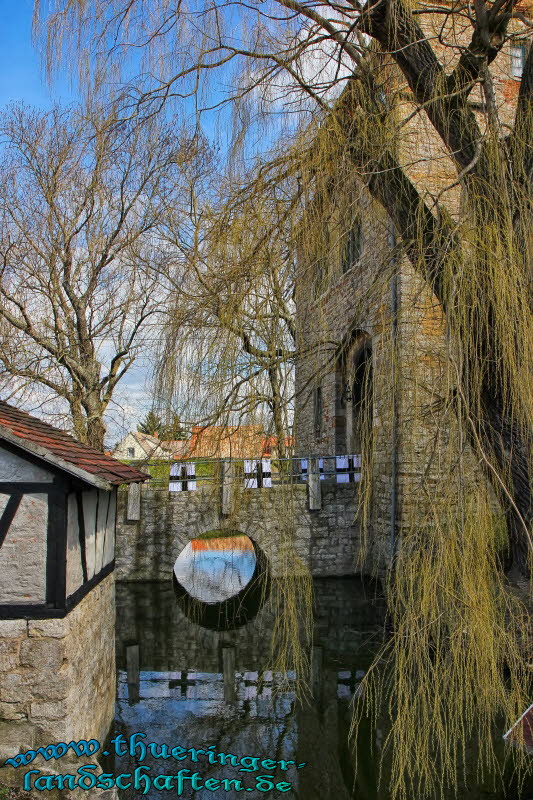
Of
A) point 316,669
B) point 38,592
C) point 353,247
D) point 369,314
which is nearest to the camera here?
point 369,314

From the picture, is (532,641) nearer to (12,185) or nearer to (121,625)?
(121,625)

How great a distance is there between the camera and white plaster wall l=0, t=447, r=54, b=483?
3289 millimetres

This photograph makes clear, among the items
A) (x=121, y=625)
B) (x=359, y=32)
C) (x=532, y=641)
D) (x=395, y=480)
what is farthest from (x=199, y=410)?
(x=121, y=625)

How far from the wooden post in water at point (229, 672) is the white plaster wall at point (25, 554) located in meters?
2.96

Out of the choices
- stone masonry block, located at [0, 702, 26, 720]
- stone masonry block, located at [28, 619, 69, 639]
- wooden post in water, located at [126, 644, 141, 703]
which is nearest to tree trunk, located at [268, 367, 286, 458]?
stone masonry block, located at [28, 619, 69, 639]

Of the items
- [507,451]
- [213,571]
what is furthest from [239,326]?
[213,571]

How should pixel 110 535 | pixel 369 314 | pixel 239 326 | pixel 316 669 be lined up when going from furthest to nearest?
pixel 316 669 → pixel 110 535 → pixel 369 314 → pixel 239 326

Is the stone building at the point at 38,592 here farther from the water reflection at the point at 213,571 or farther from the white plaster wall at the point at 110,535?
the water reflection at the point at 213,571

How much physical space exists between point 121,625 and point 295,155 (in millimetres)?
6787

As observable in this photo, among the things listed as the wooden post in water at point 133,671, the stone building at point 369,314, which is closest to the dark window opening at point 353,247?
the stone building at point 369,314

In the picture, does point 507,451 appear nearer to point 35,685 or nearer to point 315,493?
point 35,685

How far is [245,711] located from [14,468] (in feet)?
10.5

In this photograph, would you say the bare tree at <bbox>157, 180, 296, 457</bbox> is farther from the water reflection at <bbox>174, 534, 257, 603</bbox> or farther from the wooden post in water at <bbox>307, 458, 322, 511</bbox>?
the wooden post in water at <bbox>307, 458, 322, 511</bbox>

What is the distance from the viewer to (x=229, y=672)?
635cm
